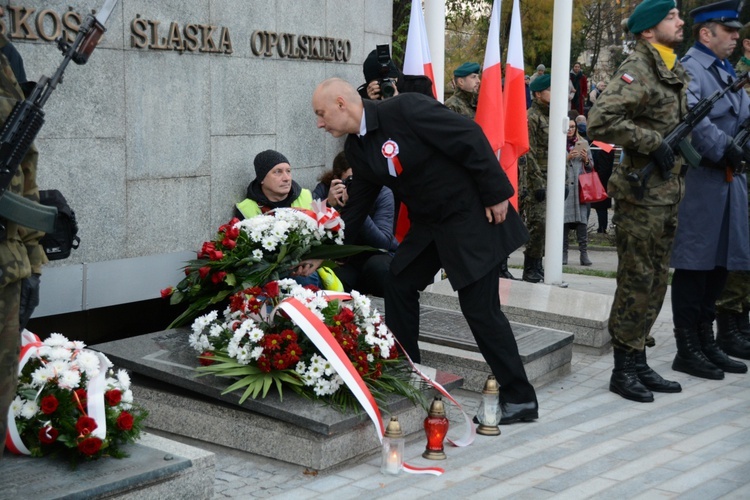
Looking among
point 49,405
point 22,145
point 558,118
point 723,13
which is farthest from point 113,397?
point 558,118

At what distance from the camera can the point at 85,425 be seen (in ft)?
13.8

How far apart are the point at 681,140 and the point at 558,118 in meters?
3.17

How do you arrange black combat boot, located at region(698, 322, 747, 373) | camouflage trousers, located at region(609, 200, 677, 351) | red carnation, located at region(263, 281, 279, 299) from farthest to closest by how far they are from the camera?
black combat boot, located at region(698, 322, 747, 373) < camouflage trousers, located at region(609, 200, 677, 351) < red carnation, located at region(263, 281, 279, 299)

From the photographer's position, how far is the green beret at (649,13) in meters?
6.19

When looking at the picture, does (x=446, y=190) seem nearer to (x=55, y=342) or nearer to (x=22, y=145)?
(x=55, y=342)

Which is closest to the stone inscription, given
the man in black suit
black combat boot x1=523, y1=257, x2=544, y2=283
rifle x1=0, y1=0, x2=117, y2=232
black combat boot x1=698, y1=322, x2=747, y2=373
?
the man in black suit

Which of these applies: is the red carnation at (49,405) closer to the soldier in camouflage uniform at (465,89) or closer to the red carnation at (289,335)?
the red carnation at (289,335)

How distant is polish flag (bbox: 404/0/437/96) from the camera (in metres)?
8.37

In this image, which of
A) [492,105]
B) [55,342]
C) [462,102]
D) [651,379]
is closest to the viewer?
[55,342]

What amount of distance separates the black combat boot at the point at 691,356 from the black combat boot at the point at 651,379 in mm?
422

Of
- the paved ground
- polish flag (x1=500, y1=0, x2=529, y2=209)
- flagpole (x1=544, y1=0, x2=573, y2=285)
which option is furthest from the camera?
flagpole (x1=544, y1=0, x2=573, y2=285)

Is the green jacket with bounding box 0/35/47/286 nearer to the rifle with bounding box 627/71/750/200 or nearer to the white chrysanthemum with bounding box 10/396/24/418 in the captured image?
the white chrysanthemum with bounding box 10/396/24/418

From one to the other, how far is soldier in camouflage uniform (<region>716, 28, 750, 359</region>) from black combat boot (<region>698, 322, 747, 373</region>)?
0.38 meters

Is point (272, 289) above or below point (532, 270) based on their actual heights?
above
